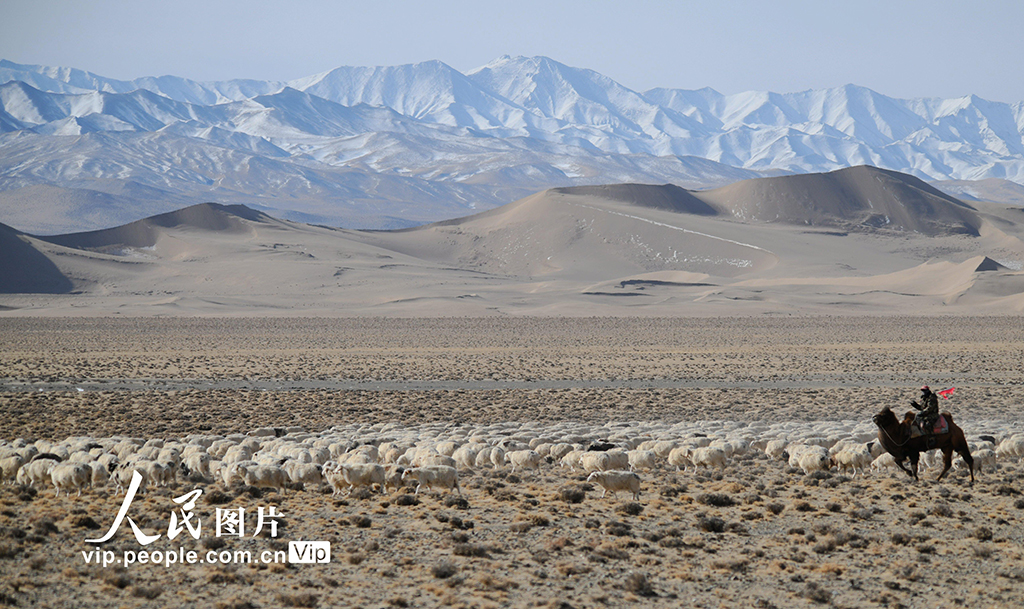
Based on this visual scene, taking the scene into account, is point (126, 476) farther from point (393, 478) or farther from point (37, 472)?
point (393, 478)

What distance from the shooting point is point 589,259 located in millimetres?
99125

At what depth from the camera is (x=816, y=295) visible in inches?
2975

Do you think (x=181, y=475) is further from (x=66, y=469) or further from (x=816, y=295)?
(x=816, y=295)

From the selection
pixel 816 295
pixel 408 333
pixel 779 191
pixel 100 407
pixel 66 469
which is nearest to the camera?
pixel 66 469

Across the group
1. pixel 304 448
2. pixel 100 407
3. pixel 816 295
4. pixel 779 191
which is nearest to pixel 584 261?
pixel 816 295

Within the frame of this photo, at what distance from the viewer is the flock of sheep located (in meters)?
11.7

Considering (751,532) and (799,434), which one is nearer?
(751,532)

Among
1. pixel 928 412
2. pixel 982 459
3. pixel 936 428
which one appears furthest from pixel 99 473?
pixel 982 459

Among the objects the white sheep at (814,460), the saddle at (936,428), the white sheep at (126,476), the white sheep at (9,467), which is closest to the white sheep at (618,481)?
the white sheep at (814,460)

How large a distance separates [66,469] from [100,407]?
1308 centimetres

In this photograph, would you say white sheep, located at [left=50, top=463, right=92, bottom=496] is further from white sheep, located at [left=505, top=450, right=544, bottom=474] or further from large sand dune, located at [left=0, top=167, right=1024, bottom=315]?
large sand dune, located at [left=0, top=167, right=1024, bottom=315]

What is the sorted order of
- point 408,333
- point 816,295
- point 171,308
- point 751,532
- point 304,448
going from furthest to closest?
point 816,295 → point 171,308 → point 408,333 → point 304,448 → point 751,532

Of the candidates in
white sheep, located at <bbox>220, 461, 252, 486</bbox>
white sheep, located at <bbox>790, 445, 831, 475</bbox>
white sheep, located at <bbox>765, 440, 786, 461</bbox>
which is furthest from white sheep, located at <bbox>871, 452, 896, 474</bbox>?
white sheep, located at <bbox>220, 461, 252, 486</bbox>

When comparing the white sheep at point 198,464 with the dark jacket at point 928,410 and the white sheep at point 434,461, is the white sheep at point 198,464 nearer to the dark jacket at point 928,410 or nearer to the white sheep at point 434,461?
the white sheep at point 434,461
